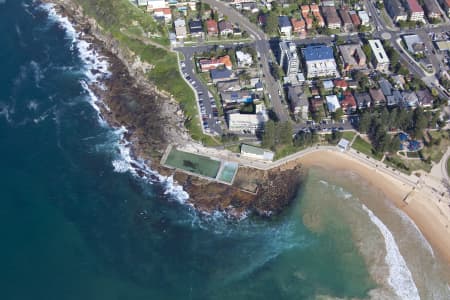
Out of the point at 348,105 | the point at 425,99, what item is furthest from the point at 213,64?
the point at 425,99

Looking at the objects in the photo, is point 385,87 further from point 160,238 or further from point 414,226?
point 160,238

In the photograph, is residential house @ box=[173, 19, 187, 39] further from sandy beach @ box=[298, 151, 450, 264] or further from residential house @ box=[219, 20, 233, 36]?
sandy beach @ box=[298, 151, 450, 264]

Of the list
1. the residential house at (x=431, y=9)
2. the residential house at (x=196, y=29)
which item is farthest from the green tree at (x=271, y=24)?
the residential house at (x=431, y=9)

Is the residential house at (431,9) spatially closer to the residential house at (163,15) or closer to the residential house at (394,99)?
the residential house at (394,99)

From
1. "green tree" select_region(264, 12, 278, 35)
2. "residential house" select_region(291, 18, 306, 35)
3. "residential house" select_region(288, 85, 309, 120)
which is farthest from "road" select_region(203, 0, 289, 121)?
"residential house" select_region(291, 18, 306, 35)

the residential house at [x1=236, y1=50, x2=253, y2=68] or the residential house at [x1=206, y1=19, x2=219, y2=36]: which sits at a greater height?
the residential house at [x1=206, y1=19, x2=219, y2=36]

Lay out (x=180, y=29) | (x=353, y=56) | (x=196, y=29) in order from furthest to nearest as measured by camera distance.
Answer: (x=196, y=29) → (x=180, y=29) → (x=353, y=56)
